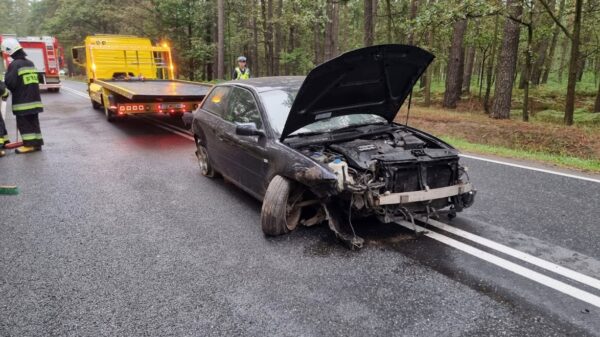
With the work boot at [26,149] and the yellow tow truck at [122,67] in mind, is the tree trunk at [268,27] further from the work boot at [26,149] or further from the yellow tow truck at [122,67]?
the work boot at [26,149]

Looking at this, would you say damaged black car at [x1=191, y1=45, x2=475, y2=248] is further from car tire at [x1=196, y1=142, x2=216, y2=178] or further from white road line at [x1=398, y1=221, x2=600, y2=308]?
car tire at [x1=196, y1=142, x2=216, y2=178]

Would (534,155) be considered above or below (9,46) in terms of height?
below

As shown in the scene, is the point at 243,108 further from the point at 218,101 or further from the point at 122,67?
the point at 122,67

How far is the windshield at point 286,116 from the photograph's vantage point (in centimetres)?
472

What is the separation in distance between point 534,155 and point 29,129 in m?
10.0

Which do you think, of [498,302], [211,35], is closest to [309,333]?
[498,302]

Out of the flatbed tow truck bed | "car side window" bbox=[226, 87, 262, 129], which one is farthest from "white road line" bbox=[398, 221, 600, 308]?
the flatbed tow truck bed

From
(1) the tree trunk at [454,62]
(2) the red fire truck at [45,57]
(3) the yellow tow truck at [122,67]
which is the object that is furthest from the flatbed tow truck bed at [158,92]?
(2) the red fire truck at [45,57]

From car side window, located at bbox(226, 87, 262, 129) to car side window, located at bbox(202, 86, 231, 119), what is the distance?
18 centimetres

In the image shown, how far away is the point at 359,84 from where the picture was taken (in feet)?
14.8

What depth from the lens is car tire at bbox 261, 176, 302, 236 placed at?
13.5 ft

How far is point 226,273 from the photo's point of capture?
3.59 m

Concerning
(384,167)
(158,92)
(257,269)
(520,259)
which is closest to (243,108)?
(384,167)

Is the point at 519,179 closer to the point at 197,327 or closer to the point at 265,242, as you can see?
the point at 265,242
